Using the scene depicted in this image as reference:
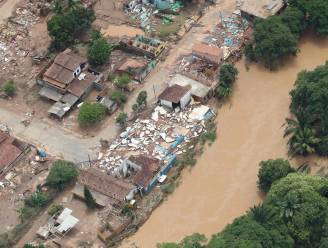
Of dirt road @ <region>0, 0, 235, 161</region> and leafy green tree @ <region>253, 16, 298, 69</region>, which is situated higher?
leafy green tree @ <region>253, 16, 298, 69</region>

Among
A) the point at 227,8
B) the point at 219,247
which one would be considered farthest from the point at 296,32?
the point at 219,247

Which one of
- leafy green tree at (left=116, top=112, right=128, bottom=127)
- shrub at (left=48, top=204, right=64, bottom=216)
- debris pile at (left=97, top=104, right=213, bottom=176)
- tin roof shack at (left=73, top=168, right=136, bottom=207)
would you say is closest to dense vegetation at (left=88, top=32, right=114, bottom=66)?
leafy green tree at (left=116, top=112, right=128, bottom=127)

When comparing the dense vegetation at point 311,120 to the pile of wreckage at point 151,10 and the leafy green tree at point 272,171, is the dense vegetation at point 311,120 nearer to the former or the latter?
the leafy green tree at point 272,171

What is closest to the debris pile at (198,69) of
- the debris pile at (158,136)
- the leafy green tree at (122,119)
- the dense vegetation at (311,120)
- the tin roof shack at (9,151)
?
the debris pile at (158,136)

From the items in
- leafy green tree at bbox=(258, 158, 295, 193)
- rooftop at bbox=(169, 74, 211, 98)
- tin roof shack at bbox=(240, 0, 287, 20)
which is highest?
tin roof shack at bbox=(240, 0, 287, 20)

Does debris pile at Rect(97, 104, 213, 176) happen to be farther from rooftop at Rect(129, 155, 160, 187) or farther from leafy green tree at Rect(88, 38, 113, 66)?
leafy green tree at Rect(88, 38, 113, 66)

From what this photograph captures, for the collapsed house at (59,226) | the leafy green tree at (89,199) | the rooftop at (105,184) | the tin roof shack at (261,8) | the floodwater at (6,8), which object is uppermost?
the tin roof shack at (261,8)
